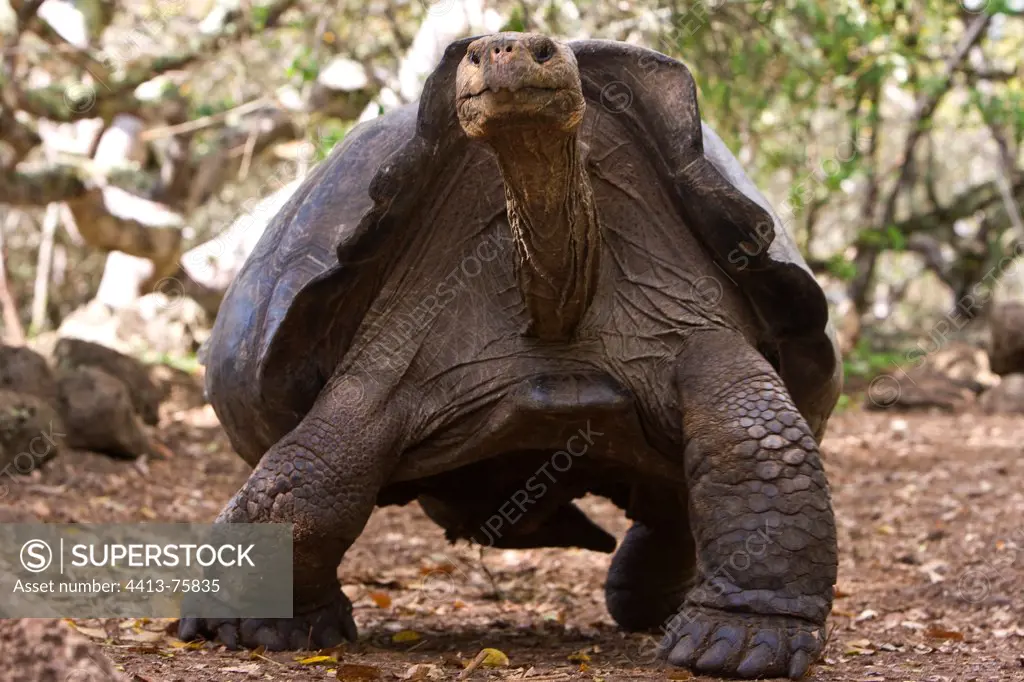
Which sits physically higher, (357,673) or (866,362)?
(866,362)

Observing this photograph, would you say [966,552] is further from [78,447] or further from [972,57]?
[972,57]

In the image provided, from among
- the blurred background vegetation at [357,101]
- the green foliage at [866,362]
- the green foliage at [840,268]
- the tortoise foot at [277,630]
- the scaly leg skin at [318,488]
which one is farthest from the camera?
the green foliage at [866,362]

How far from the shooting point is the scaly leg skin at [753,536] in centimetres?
273

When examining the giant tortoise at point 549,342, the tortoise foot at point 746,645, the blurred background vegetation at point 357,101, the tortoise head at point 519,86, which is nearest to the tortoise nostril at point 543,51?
the tortoise head at point 519,86

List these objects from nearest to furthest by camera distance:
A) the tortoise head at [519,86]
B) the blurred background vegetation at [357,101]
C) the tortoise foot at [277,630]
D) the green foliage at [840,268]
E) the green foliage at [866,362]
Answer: the tortoise head at [519,86] → the tortoise foot at [277,630] → the blurred background vegetation at [357,101] → the green foliage at [840,268] → the green foliage at [866,362]

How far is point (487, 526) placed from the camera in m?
3.66

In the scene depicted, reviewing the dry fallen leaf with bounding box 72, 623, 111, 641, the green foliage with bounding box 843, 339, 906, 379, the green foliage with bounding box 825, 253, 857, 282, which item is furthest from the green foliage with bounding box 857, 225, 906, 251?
the dry fallen leaf with bounding box 72, 623, 111, 641

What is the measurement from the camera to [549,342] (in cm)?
319

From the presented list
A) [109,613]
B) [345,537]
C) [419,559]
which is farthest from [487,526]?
[419,559]

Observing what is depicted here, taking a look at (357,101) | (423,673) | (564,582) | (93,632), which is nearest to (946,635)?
(423,673)

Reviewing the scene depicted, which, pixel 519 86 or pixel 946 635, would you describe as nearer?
pixel 519 86

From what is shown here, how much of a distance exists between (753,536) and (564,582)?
267cm

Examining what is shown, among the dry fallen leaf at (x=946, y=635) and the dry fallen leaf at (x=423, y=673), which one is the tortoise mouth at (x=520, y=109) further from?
the dry fallen leaf at (x=946, y=635)

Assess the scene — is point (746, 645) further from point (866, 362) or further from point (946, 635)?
point (866, 362)
